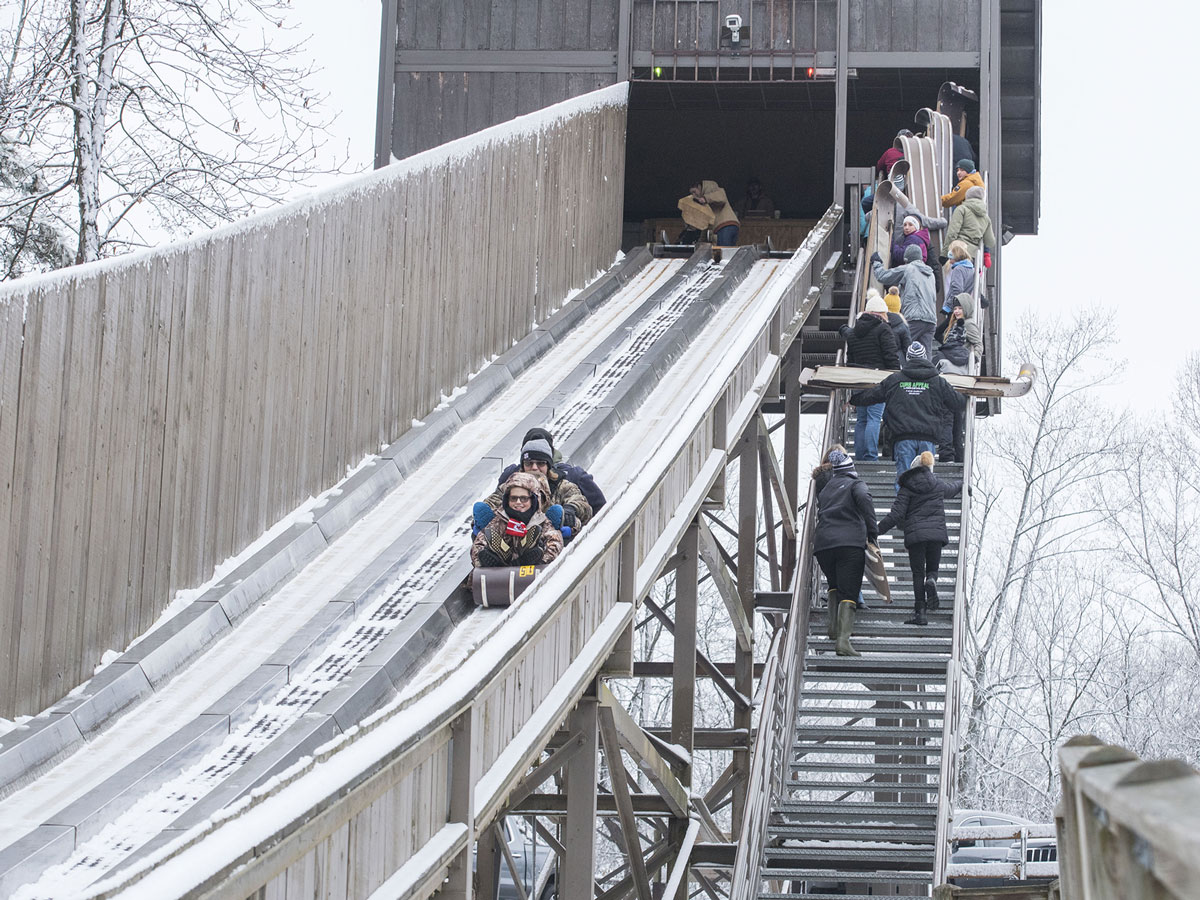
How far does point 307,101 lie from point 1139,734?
23396mm

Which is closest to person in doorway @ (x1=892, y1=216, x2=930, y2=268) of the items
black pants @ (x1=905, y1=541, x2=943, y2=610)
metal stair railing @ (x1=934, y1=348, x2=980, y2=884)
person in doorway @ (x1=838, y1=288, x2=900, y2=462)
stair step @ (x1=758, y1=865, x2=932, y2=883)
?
person in doorway @ (x1=838, y1=288, x2=900, y2=462)

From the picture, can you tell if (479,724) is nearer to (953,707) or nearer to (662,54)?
(953,707)

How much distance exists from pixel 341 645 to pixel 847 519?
183 inches

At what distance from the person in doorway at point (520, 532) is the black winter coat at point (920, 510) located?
12.8ft

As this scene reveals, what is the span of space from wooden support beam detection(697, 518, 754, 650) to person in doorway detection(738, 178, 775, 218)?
1209cm

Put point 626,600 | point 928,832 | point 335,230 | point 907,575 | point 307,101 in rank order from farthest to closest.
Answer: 1. point 307,101
2. point 907,575
3. point 335,230
4. point 928,832
5. point 626,600

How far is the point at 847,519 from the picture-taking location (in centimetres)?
1186

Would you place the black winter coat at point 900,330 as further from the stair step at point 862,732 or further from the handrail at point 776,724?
the stair step at point 862,732

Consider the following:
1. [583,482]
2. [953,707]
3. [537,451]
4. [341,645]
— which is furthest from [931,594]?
[341,645]

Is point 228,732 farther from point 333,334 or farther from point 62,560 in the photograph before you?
point 333,334

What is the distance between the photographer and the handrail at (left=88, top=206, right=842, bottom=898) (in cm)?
416

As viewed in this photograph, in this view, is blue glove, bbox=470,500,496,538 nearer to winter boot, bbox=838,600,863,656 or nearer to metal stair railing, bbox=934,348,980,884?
metal stair railing, bbox=934,348,980,884

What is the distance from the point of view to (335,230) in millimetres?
11508

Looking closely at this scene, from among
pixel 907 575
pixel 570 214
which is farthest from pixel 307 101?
pixel 907 575
